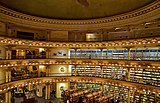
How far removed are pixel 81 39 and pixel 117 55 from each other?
570 cm

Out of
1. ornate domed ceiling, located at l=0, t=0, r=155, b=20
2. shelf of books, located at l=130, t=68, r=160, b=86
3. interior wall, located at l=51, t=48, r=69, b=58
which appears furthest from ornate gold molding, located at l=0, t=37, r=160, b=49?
ornate domed ceiling, located at l=0, t=0, r=155, b=20

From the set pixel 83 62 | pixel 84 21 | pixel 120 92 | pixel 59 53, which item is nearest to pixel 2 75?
pixel 59 53

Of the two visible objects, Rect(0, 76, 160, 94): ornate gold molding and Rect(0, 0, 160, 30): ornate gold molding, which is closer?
Rect(0, 76, 160, 94): ornate gold molding

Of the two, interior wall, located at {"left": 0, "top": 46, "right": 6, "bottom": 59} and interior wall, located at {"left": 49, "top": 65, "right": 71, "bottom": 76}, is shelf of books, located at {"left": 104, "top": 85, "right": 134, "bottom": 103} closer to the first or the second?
interior wall, located at {"left": 49, "top": 65, "right": 71, "bottom": 76}

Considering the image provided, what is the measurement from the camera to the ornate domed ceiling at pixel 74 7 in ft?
57.4

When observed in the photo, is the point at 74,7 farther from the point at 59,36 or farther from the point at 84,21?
the point at 59,36

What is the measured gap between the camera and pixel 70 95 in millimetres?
17875

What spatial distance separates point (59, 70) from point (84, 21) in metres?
7.73

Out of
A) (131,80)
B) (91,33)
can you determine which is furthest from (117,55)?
(91,33)

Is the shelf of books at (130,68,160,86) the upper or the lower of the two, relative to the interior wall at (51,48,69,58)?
lower

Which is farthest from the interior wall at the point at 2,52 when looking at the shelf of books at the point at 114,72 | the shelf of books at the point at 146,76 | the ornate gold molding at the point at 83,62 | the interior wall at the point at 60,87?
the shelf of books at the point at 146,76

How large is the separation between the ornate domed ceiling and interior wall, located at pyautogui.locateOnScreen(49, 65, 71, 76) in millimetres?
6868

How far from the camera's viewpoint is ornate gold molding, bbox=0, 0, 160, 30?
15891 mm

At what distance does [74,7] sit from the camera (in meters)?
20.2
